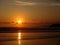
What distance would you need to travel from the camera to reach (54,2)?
1.76 metres

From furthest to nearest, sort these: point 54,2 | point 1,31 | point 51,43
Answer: point 54,2 → point 1,31 → point 51,43

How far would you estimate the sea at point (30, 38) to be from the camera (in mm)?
1503

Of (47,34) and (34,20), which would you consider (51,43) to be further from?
(34,20)

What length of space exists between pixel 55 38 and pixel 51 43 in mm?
108

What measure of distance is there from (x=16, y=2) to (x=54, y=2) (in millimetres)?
399

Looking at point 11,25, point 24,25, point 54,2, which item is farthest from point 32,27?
point 54,2

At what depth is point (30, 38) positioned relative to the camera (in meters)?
1.58

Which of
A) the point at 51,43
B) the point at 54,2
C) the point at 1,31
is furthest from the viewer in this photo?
the point at 54,2

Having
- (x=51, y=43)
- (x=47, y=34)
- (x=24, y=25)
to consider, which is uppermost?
(x=24, y=25)

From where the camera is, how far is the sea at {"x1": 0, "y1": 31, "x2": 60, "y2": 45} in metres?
1.50

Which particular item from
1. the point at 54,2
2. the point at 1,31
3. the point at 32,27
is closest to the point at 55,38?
the point at 32,27

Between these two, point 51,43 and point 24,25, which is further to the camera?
point 24,25

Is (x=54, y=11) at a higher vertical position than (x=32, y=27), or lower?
higher

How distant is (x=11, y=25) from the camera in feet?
5.62
